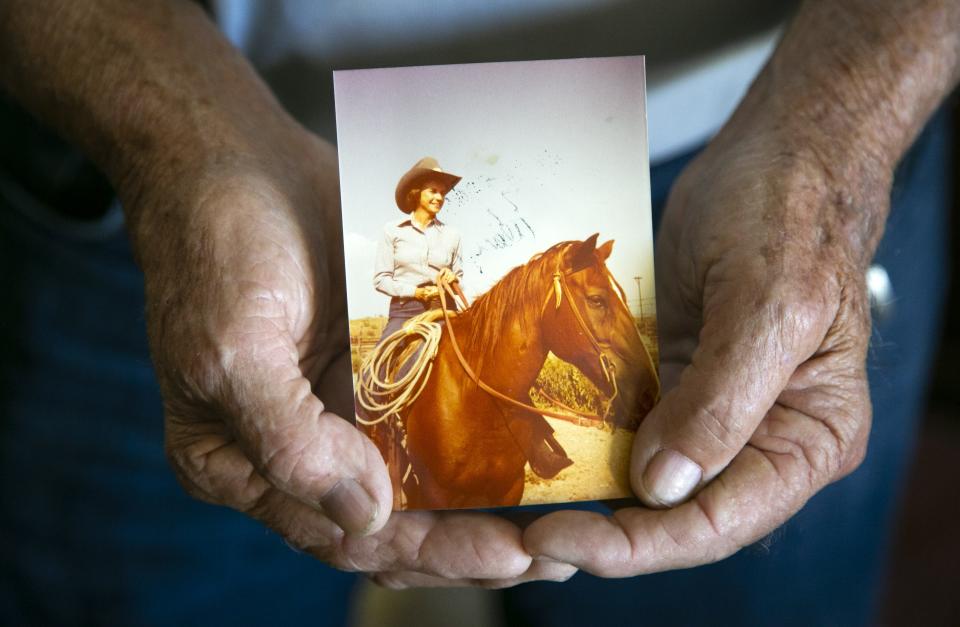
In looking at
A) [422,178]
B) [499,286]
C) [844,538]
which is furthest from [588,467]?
[844,538]

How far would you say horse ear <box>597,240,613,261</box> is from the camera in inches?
27.2

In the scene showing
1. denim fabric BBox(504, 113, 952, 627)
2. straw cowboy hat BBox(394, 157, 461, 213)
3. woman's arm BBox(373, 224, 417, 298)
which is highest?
straw cowboy hat BBox(394, 157, 461, 213)

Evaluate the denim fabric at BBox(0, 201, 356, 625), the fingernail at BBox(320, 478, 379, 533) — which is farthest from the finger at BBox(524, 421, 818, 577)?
the denim fabric at BBox(0, 201, 356, 625)

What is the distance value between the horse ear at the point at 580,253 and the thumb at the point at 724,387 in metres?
0.11

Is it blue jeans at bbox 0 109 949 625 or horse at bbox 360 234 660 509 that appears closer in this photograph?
horse at bbox 360 234 660 509

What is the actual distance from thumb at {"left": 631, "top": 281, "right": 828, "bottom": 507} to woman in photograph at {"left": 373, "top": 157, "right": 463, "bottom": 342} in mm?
209

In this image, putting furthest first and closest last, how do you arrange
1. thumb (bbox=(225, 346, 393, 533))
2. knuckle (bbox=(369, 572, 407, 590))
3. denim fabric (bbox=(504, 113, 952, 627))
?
denim fabric (bbox=(504, 113, 952, 627))
knuckle (bbox=(369, 572, 407, 590))
thumb (bbox=(225, 346, 393, 533))

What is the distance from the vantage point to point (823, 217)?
72cm

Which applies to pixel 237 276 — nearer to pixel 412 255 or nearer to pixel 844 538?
pixel 412 255

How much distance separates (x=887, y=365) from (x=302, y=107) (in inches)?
30.9

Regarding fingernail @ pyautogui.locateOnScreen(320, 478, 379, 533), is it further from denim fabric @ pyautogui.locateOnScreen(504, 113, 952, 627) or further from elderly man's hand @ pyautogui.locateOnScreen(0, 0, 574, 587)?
denim fabric @ pyautogui.locateOnScreen(504, 113, 952, 627)

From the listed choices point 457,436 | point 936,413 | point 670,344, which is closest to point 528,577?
point 457,436

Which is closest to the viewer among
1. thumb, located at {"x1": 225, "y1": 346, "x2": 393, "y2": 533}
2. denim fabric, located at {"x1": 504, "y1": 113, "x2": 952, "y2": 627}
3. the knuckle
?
thumb, located at {"x1": 225, "y1": 346, "x2": 393, "y2": 533}

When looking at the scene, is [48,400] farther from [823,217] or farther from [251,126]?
[823,217]
